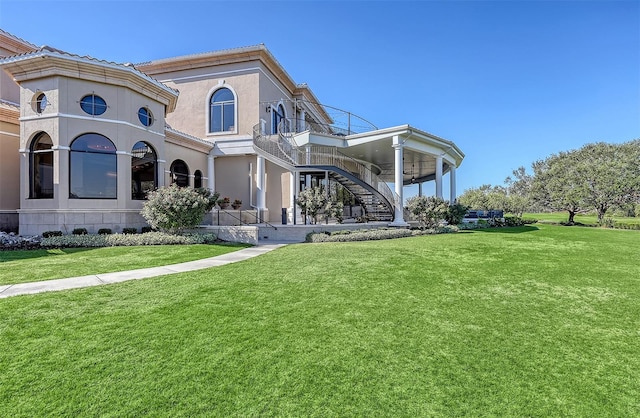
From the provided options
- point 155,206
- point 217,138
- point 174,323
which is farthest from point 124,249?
point 217,138

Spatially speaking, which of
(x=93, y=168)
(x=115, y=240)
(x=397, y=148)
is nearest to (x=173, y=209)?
(x=115, y=240)

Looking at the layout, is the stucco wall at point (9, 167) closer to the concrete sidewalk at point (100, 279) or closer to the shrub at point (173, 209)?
the shrub at point (173, 209)

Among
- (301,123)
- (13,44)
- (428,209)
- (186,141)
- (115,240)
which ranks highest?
(13,44)

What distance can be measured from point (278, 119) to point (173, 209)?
12168mm

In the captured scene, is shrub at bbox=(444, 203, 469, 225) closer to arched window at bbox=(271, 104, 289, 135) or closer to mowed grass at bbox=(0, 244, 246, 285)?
arched window at bbox=(271, 104, 289, 135)

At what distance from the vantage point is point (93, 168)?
502 inches

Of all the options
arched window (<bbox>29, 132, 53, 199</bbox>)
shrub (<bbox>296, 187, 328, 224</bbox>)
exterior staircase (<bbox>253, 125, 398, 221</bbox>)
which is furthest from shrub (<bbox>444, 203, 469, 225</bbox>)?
arched window (<bbox>29, 132, 53, 199</bbox>)

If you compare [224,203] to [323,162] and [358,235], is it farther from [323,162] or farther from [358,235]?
[358,235]

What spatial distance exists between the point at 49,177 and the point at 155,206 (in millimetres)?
4492

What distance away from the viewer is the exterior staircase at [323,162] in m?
17.3

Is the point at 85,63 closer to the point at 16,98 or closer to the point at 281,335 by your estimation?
the point at 16,98

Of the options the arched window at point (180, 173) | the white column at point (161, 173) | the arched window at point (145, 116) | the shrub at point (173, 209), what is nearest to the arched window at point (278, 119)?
the arched window at point (180, 173)

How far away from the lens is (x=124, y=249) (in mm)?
10320

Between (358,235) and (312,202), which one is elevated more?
(312,202)
